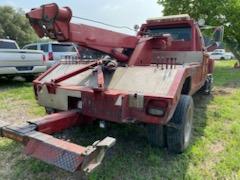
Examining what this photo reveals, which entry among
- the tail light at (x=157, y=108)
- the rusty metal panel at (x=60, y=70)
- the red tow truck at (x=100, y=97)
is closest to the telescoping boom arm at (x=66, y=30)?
the red tow truck at (x=100, y=97)

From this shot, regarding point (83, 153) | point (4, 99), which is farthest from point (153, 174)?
point (4, 99)

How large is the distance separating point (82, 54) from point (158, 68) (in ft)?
7.14

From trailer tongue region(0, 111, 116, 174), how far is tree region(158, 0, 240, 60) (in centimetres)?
1739

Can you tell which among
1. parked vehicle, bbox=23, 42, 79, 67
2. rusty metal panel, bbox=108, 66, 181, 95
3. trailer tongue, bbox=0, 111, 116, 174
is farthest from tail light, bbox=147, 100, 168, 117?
parked vehicle, bbox=23, 42, 79, 67

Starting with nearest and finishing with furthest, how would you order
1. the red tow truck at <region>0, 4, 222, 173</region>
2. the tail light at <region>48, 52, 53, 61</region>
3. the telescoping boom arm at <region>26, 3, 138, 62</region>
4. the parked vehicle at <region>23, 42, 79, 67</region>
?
1. the red tow truck at <region>0, 4, 222, 173</region>
2. the telescoping boom arm at <region>26, 3, 138, 62</region>
3. the tail light at <region>48, 52, 53, 61</region>
4. the parked vehicle at <region>23, 42, 79, 67</region>

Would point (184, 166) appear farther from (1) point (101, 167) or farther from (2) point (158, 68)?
(2) point (158, 68)

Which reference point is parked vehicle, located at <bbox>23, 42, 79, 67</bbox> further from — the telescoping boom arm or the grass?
the telescoping boom arm

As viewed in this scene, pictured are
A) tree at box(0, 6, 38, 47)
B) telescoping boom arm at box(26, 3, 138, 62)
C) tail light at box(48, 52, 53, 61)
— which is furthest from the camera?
tree at box(0, 6, 38, 47)

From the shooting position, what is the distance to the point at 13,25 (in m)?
38.9

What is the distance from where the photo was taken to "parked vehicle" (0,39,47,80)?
7941 mm

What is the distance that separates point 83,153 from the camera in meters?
2.34

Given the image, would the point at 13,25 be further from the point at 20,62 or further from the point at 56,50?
the point at 20,62

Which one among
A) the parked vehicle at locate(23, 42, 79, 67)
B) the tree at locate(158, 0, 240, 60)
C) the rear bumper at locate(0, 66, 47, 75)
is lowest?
the rear bumper at locate(0, 66, 47, 75)

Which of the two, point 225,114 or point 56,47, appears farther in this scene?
point 56,47
